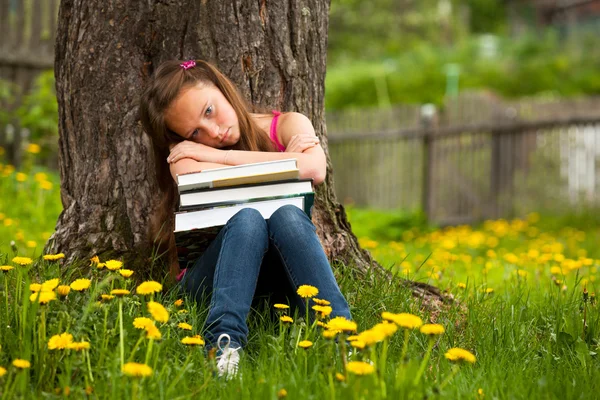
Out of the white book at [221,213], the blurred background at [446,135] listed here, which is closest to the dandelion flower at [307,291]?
the white book at [221,213]

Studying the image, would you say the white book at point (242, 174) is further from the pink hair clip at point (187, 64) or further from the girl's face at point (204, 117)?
the pink hair clip at point (187, 64)

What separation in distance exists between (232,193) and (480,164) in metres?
6.53

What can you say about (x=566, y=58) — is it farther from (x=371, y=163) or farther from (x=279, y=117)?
(x=279, y=117)

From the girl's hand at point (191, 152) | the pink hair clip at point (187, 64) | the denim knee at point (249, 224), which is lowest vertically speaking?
the denim knee at point (249, 224)

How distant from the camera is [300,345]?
186cm

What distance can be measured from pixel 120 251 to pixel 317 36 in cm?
118

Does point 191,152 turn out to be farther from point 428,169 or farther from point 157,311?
point 428,169

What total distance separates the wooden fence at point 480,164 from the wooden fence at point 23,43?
3664mm

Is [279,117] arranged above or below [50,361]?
above

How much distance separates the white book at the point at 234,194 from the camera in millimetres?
2453

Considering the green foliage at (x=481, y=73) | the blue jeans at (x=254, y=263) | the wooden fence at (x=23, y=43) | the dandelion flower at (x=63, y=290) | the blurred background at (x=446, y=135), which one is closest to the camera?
the dandelion flower at (x=63, y=290)

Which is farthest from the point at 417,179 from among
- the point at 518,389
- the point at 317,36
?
the point at 518,389

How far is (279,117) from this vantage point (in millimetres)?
2826

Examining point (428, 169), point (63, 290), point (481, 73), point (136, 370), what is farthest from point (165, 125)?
point (481, 73)
